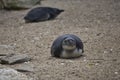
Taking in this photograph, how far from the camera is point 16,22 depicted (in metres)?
9.92

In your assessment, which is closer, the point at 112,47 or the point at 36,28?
the point at 112,47

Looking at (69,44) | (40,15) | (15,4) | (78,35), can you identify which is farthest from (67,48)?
(15,4)

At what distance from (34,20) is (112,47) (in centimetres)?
358

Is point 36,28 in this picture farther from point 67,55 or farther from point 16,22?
point 67,55

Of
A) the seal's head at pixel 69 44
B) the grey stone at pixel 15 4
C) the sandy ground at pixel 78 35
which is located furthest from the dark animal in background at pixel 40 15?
the seal's head at pixel 69 44

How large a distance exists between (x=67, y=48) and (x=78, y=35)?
203 centimetres

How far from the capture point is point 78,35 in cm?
771

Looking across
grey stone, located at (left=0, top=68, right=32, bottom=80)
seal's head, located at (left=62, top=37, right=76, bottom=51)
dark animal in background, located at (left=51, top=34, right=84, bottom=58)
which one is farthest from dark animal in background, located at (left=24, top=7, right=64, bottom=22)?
grey stone, located at (left=0, top=68, right=32, bottom=80)

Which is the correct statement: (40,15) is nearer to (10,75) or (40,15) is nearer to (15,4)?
(15,4)

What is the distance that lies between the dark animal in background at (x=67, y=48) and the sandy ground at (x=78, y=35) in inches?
4.2

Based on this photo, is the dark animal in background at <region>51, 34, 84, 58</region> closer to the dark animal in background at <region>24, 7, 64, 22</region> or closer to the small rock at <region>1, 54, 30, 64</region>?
the small rock at <region>1, 54, 30, 64</region>

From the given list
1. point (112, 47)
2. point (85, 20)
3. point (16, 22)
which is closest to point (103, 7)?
point (85, 20)

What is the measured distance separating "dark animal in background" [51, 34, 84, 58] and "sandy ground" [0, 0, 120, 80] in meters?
0.11

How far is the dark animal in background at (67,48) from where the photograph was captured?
5.66 meters
